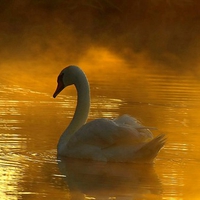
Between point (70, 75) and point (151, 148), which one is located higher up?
point (70, 75)

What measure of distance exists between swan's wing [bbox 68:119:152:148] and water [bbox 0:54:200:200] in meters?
0.22

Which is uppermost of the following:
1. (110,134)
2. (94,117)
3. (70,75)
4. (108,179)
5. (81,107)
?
(70,75)

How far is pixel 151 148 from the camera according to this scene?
971 cm

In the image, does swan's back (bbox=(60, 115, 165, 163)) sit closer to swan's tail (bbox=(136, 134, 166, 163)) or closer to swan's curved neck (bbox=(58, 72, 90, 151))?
swan's tail (bbox=(136, 134, 166, 163))

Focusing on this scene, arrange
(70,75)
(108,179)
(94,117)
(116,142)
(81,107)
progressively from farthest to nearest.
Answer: (94,117) < (70,75) < (81,107) < (116,142) < (108,179)

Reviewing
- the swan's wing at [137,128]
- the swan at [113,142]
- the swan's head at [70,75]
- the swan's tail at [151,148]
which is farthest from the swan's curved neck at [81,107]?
the swan's tail at [151,148]

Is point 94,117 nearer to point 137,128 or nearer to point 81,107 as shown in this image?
point 81,107

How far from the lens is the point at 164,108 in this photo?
1338 cm

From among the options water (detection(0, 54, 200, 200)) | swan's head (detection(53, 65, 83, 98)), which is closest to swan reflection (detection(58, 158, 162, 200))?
water (detection(0, 54, 200, 200))

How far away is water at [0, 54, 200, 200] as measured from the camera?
8.70m

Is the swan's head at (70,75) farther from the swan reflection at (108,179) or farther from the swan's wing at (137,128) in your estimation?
the swan reflection at (108,179)

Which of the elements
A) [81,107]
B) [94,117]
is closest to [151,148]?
[81,107]

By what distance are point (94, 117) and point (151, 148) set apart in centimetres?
264

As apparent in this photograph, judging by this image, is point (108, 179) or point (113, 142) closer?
point (108, 179)
